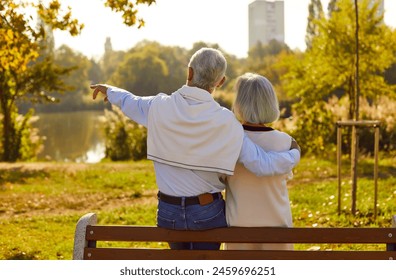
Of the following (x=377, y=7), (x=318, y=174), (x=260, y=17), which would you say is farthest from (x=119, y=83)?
(x=318, y=174)

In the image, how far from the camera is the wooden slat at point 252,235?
292 centimetres

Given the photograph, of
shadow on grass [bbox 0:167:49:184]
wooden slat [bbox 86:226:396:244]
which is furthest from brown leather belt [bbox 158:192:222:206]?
shadow on grass [bbox 0:167:49:184]

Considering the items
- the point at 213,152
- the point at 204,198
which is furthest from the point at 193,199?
the point at 213,152

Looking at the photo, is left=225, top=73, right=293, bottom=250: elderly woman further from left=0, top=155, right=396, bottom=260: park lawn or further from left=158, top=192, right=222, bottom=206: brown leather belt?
left=0, top=155, right=396, bottom=260: park lawn

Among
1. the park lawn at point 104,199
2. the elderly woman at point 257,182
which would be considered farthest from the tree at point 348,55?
the elderly woman at point 257,182

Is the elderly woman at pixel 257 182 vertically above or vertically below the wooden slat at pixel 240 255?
above

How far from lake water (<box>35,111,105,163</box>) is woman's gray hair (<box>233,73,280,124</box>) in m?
15.6

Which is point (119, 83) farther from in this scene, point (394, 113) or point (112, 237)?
point (112, 237)

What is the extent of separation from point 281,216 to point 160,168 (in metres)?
0.64

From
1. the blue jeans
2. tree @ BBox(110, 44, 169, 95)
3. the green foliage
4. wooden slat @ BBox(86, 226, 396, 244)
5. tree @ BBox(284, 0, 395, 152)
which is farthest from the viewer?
tree @ BBox(110, 44, 169, 95)

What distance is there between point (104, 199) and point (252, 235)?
8.01m

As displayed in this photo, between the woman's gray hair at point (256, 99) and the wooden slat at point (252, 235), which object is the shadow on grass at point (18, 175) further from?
the woman's gray hair at point (256, 99)

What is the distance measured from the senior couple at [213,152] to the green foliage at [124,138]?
1454 centimetres

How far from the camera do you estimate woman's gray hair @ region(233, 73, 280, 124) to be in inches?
121
